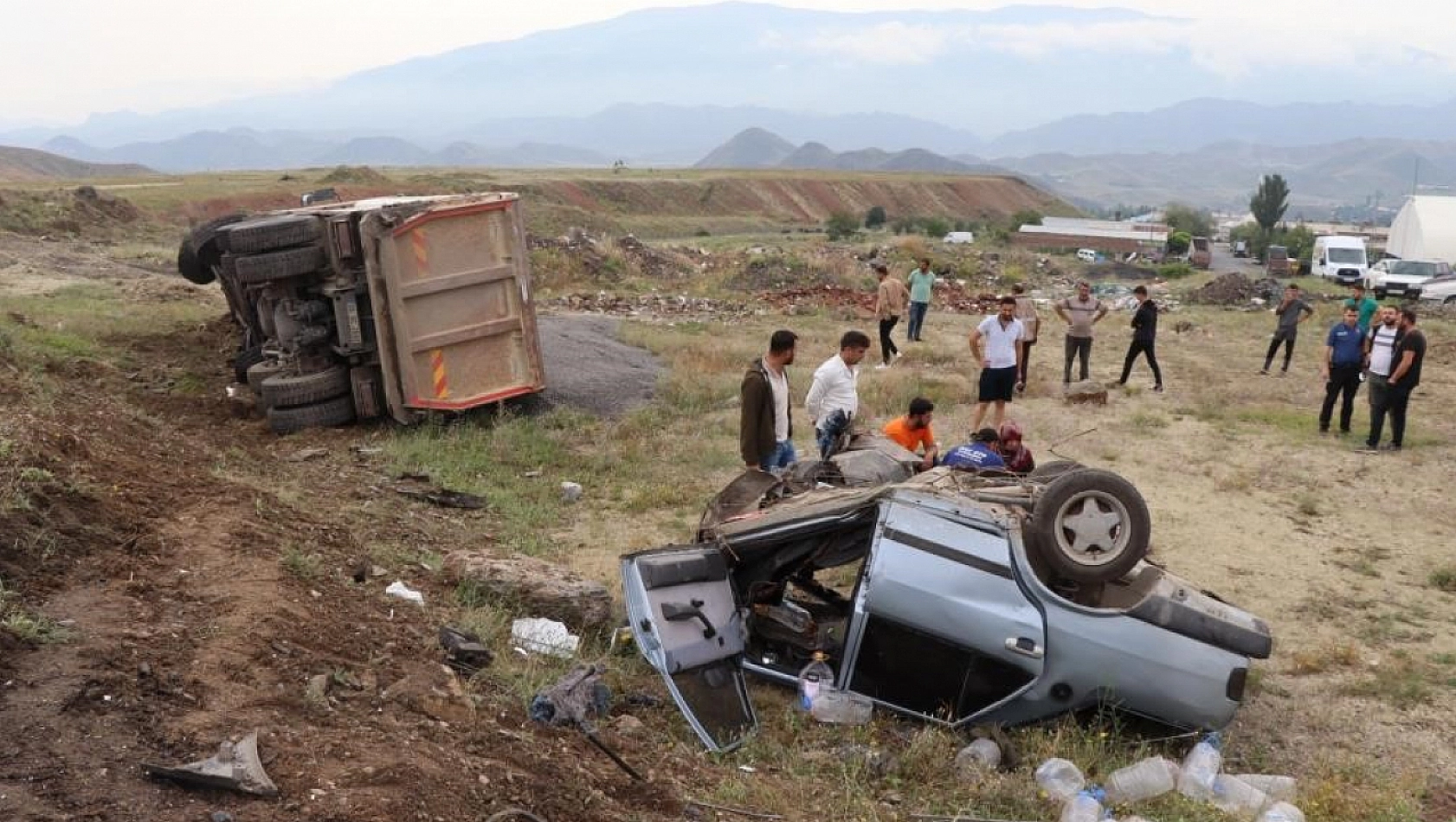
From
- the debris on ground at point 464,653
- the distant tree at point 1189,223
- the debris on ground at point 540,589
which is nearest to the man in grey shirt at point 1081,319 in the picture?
the debris on ground at point 540,589

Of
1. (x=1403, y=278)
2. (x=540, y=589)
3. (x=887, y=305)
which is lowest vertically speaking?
(x=1403, y=278)

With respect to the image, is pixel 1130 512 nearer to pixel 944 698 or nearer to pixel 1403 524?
pixel 944 698

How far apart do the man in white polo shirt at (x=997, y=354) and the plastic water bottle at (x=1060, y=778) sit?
598 cm

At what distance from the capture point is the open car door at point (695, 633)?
4883 mm

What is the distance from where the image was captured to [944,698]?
4.95m

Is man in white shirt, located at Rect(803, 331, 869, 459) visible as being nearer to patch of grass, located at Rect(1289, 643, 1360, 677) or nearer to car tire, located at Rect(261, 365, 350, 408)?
patch of grass, located at Rect(1289, 643, 1360, 677)

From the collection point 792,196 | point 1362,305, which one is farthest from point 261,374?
point 792,196

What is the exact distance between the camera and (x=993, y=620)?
15.6 feet

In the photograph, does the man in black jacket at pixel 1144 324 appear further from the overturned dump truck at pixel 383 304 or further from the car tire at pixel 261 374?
the car tire at pixel 261 374

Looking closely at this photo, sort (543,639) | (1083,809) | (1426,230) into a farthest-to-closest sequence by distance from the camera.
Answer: (1426,230)
(543,639)
(1083,809)

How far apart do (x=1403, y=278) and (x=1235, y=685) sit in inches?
1090

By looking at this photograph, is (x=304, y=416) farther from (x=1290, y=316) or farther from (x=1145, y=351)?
(x=1290, y=316)

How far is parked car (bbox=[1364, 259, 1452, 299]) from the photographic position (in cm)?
2716

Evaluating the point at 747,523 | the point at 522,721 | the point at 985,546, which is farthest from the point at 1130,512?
the point at 522,721
